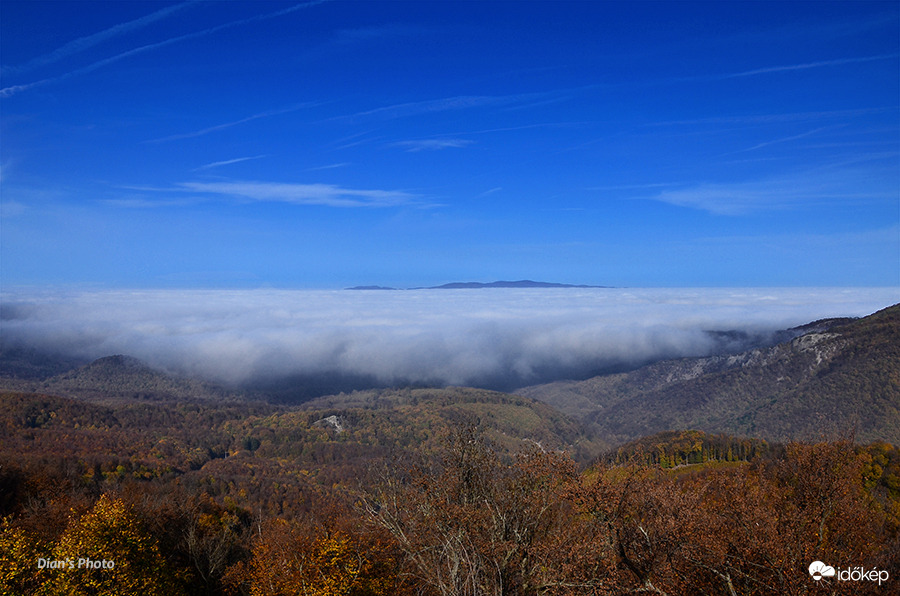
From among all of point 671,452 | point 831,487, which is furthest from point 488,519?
point 671,452

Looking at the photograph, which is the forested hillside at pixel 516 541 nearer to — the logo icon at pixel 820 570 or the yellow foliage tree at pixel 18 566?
the yellow foliage tree at pixel 18 566

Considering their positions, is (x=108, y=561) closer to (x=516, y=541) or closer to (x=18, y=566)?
(x=18, y=566)

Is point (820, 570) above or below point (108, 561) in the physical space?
above

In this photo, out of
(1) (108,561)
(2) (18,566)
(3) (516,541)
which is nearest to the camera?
(3) (516,541)

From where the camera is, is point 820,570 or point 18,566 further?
point 18,566

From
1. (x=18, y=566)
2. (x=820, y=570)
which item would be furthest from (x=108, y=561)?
(x=820, y=570)

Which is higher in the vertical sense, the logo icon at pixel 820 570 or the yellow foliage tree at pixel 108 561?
the logo icon at pixel 820 570

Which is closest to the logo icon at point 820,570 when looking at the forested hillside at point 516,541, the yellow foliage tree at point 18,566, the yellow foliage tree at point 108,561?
the forested hillside at point 516,541

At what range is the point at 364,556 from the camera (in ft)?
110

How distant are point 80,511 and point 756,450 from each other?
603 ft

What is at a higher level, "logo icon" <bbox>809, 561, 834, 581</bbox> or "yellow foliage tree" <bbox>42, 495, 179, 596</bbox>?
"logo icon" <bbox>809, 561, 834, 581</bbox>

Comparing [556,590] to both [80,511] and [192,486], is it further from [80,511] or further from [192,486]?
[192,486]

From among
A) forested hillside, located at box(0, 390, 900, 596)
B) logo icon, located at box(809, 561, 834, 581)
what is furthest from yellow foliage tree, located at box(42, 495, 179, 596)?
logo icon, located at box(809, 561, 834, 581)

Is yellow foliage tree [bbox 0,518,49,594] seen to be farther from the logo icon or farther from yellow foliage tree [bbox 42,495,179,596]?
Answer: the logo icon
